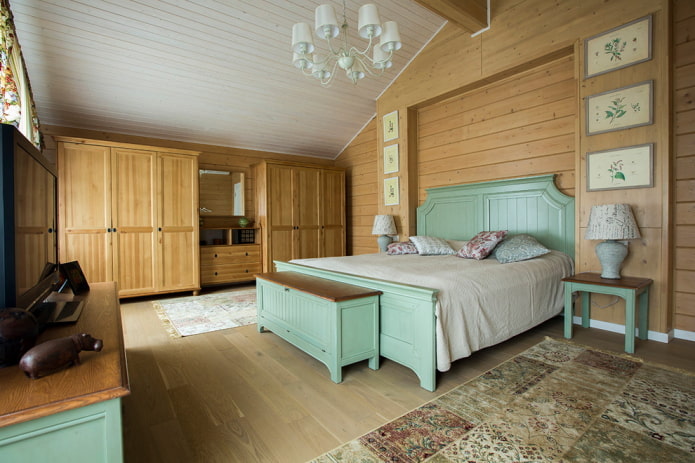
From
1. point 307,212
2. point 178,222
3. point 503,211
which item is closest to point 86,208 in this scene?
point 178,222

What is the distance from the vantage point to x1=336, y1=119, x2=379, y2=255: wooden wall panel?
5.67 meters

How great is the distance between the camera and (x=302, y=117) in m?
5.14

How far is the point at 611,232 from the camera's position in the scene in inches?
98.7

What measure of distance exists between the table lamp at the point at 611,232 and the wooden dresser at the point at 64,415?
303 cm

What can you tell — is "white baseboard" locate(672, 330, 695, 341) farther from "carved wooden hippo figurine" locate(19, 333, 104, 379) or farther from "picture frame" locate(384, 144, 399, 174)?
"carved wooden hippo figurine" locate(19, 333, 104, 379)

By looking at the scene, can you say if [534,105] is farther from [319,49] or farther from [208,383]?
[208,383]

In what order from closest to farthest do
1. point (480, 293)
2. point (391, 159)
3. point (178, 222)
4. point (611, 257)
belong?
1. point (480, 293)
2. point (611, 257)
3. point (178, 222)
4. point (391, 159)

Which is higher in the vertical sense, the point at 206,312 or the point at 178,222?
the point at 178,222

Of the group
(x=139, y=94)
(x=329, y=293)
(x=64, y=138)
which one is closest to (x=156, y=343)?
(x=329, y=293)

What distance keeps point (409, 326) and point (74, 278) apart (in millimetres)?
2065

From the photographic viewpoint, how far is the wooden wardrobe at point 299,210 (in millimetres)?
5242

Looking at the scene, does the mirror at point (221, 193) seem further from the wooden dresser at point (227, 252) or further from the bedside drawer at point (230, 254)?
the bedside drawer at point (230, 254)

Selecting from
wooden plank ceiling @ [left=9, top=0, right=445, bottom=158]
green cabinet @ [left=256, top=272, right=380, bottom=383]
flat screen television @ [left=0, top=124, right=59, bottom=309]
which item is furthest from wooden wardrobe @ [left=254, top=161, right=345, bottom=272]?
flat screen television @ [left=0, top=124, right=59, bottom=309]

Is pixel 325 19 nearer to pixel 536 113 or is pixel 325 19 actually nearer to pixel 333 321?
pixel 333 321
